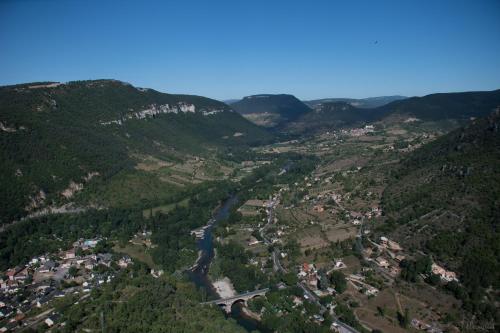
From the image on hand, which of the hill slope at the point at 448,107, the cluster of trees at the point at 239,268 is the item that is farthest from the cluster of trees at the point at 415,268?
the hill slope at the point at 448,107

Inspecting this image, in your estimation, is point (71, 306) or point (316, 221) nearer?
point (71, 306)

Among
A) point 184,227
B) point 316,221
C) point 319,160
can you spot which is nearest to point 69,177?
point 184,227

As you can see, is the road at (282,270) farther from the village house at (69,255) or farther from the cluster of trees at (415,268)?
the village house at (69,255)

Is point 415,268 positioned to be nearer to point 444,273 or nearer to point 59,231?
point 444,273

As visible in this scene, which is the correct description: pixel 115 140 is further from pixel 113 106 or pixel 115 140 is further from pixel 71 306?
pixel 71 306

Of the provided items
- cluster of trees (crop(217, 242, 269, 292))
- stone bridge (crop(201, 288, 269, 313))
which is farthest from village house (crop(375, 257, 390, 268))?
stone bridge (crop(201, 288, 269, 313))

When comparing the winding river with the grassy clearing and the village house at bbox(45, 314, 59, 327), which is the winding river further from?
the village house at bbox(45, 314, 59, 327)

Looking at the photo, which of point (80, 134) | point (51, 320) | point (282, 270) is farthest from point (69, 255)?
point (80, 134)
